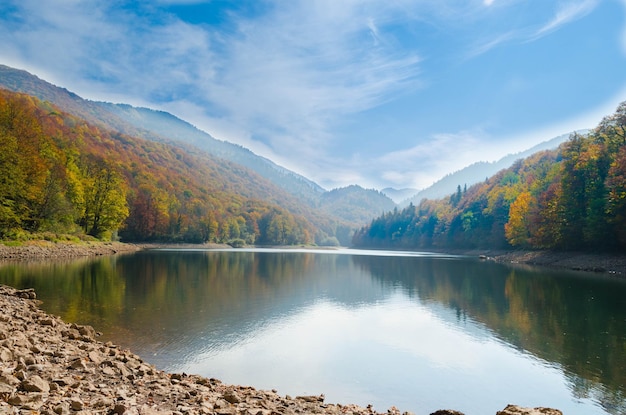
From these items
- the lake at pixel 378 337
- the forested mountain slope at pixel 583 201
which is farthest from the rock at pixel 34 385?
the forested mountain slope at pixel 583 201

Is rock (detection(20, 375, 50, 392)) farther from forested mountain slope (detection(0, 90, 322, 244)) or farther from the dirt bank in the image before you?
the dirt bank

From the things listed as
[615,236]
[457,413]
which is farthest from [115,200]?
[615,236]

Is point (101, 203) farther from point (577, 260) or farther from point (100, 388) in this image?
point (577, 260)

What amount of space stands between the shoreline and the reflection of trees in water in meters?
7.63

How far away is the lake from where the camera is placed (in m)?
12.2

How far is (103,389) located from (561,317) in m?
24.8

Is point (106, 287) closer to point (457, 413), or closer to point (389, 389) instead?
point (389, 389)

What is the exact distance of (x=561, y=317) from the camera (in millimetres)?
22859

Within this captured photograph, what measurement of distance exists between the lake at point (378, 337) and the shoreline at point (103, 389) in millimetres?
1982

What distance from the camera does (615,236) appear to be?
169ft

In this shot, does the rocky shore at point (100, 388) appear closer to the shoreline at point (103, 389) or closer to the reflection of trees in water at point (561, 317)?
the shoreline at point (103, 389)

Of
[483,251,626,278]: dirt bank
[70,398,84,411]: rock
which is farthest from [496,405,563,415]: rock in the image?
[483,251,626,278]: dirt bank

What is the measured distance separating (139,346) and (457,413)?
38.8ft

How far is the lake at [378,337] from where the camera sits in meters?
12.2
